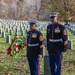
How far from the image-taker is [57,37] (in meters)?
7.84

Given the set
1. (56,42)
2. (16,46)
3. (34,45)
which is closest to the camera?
(56,42)

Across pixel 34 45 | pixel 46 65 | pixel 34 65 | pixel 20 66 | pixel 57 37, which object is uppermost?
pixel 57 37

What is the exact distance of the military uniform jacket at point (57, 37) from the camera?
7.75 metres

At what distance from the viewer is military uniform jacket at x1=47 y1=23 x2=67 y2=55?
25.4 ft

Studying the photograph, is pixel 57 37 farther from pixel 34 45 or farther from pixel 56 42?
pixel 34 45

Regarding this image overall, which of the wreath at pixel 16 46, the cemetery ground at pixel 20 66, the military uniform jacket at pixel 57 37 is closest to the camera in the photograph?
the military uniform jacket at pixel 57 37

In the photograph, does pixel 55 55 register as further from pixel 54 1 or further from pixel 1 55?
pixel 54 1

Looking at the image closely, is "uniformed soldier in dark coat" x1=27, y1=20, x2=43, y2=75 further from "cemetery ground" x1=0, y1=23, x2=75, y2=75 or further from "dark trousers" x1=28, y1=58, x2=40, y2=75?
"cemetery ground" x1=0, y1=23, x2=75, y2=75

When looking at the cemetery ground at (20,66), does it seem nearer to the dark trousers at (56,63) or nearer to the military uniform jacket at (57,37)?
the dark trousers at (56,63)

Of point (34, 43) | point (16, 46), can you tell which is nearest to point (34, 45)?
point (34, 43)

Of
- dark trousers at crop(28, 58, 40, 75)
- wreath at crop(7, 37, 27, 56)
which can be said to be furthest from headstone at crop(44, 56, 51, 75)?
wreath at crop(7, 37, 27, 56)

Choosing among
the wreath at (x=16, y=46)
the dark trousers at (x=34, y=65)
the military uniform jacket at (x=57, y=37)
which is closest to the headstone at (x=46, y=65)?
the dark trousers at (x=34, y=65)

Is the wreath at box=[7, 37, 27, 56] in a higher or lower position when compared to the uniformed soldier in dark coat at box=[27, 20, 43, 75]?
lower

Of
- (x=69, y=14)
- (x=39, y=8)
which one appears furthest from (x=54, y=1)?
(x=39, y=8)
